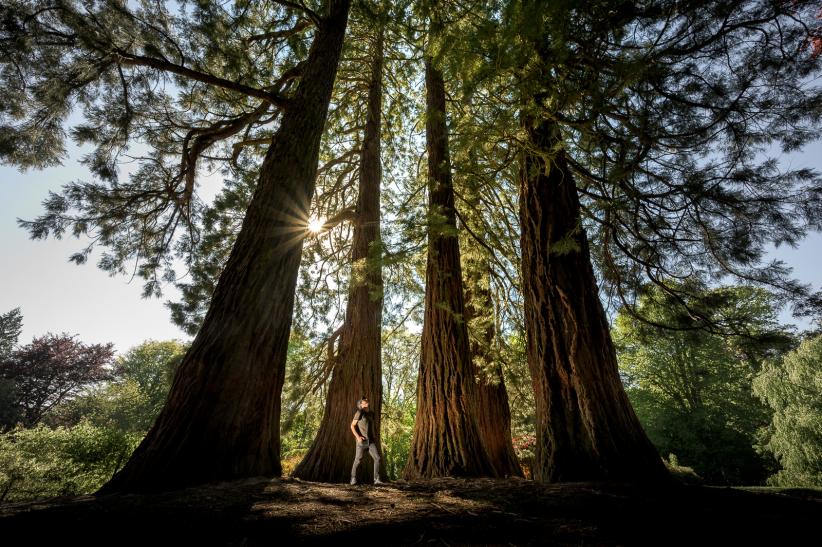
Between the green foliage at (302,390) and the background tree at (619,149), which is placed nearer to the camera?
the background tree at (619,149)

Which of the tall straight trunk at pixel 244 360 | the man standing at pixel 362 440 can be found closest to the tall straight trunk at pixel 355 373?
the man standing at pixel 362 440

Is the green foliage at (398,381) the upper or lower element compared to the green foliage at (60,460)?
upper

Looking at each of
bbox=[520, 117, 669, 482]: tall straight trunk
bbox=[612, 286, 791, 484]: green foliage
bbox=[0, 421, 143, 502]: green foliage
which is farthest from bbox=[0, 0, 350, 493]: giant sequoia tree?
bbox=[612, 286, 791, 484]: green foliage

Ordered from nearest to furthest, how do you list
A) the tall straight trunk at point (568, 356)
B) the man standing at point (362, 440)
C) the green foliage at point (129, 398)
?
the tall straight trunk at point (568, 356) < the man standing at point (362, 440) < the green foliage at point (129, 398)

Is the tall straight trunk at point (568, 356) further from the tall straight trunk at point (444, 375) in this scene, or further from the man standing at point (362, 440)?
the man standing at point (362, 440)

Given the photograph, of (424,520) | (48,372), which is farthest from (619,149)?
(48,372)

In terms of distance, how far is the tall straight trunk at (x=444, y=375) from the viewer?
422cm

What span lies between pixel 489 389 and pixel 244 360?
15.8ft

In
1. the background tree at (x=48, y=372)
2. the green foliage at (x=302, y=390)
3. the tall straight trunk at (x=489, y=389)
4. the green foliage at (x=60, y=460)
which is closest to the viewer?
the tall straight trunk at (x=489, y=389)

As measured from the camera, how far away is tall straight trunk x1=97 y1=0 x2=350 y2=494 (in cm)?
234

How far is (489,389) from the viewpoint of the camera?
6.19m

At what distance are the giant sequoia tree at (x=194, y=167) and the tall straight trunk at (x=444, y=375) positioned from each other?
1646 mm

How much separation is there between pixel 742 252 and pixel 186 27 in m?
6.93

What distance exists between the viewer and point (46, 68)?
354 centimetres
